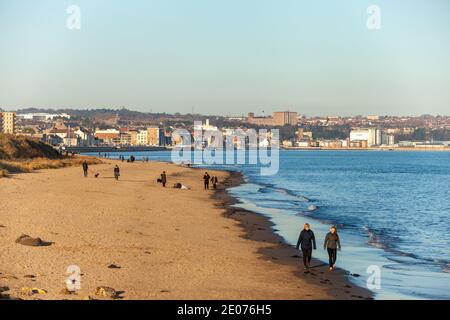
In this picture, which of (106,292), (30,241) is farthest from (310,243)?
(30,241)

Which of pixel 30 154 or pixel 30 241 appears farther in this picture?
pixel 30 154

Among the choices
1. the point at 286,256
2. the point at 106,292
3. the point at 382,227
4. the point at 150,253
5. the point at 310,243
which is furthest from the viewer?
the point at 382,227

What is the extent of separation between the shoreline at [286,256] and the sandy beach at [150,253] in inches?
1.2

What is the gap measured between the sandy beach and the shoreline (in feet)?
0.10

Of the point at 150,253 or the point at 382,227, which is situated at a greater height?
the point at 150,253

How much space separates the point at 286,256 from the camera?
22094 millimetres

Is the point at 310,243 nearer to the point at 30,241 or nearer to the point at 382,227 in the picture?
the point at 30,241

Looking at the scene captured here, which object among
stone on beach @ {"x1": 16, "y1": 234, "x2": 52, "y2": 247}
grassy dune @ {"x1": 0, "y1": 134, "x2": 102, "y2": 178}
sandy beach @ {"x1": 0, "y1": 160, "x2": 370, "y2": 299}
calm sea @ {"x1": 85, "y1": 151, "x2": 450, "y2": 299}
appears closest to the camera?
sandy beach @ {"x1": 0, "y1": 160, "x2": 370, "y2": 299}

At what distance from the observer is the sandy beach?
594 inches

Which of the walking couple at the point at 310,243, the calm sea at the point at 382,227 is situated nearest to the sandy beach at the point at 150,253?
the walking couple at the point at 310,243

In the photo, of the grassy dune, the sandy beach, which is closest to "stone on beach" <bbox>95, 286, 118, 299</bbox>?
the sandy beach

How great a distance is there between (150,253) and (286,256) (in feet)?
14.7

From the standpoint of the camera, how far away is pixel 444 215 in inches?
1628

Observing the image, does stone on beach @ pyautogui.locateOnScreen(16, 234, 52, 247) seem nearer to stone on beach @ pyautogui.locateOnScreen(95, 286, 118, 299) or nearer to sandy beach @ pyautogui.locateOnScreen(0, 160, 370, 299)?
sandy beach @ pyautogui.locateOnScreen(0, 160, 370, 299)
